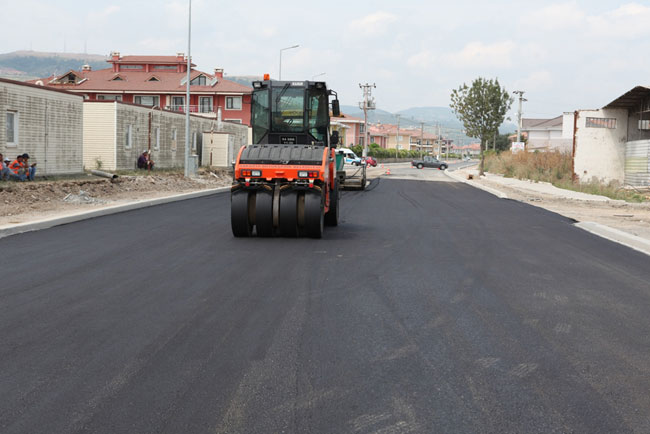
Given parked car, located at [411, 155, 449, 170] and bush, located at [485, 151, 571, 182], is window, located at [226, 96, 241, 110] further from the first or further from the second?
bush, located at [485, 151, 571, 182]

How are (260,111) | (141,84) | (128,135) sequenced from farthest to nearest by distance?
1. (141,84)
2. (128,135)
3. (260,111)

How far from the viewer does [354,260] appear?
11031mm

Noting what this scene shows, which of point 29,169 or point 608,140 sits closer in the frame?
point 29,169

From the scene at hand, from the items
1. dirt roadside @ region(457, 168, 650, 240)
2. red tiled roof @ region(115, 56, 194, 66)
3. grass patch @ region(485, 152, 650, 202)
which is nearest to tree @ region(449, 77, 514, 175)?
grass patch @ region(485, 152, 650, 202)

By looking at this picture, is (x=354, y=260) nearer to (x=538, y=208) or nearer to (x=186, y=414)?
(x=186, y=414)

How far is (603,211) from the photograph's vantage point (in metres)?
22.4

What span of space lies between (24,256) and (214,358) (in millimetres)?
6567

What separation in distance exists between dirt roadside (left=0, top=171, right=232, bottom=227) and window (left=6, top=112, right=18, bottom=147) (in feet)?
8.07

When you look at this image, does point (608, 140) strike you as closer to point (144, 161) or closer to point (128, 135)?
point (144, 161)

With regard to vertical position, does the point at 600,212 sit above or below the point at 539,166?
below

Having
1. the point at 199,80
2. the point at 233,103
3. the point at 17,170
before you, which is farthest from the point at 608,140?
the point at 199,80

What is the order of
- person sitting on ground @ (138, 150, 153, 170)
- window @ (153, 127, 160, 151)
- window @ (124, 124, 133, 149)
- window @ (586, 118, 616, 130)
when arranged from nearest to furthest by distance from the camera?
window @ (586, 118, 616, 130)
window @ (124, 124, 133, 149)
person sitting on ground @ (138, 150, 153, 170)
window @ (153, 127, 160, 151)

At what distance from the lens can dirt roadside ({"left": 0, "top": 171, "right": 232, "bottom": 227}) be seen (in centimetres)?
1747

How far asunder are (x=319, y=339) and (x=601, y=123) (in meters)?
32.3
